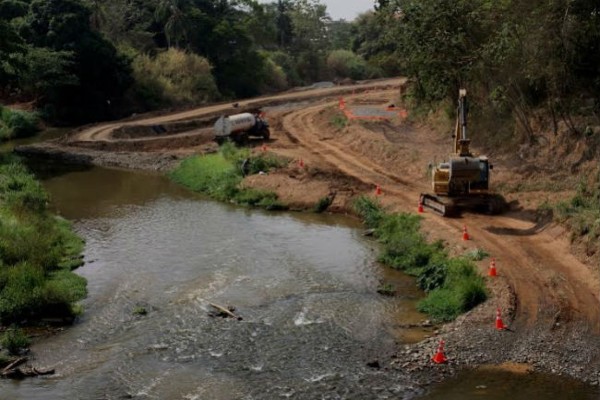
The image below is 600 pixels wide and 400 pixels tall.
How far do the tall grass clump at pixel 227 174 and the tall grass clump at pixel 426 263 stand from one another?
18.1 ft

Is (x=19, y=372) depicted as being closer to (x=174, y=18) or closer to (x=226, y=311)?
(x=226, y=311)

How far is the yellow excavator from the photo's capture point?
86.6 ft

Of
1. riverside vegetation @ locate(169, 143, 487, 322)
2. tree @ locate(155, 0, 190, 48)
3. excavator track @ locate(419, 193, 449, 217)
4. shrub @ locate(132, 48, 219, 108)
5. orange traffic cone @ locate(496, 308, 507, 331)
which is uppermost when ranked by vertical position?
tree @ locate(155, 0, 190, 48)

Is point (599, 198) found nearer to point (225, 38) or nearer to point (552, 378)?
point (552, 378)

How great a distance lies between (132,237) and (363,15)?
82471 millimetres

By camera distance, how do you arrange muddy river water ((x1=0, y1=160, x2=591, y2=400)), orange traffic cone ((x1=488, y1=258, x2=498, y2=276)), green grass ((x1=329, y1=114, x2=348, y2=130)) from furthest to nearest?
1. green grass ((x1=329, y1=114, x2=348, y2=130))
2. orange traffic cone ((x1=488, y1=258, x2=498, y2=276))
3. muddy river water ((x1=0, y1=160, x2=591, y2=400))

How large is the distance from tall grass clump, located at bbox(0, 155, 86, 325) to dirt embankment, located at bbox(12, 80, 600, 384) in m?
9.97

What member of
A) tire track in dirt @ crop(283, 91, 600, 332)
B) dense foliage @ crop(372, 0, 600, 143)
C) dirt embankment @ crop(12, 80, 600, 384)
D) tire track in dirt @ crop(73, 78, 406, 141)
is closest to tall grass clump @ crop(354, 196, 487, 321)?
dirt embankment @ crop(12, 80, 600, 384)

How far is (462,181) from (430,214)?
213 centimetres

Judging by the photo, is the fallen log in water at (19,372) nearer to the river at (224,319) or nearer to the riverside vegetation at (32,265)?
the river at (224,319)

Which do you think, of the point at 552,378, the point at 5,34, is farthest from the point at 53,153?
the point at 552,378

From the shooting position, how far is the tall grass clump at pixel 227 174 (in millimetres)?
34844

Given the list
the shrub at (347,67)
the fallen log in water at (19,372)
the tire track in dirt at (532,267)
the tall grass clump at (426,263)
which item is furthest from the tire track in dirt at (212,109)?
the fallen log in water at (19,372)

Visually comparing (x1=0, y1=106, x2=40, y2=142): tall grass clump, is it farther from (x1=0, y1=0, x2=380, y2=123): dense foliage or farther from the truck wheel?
the truck wheel
